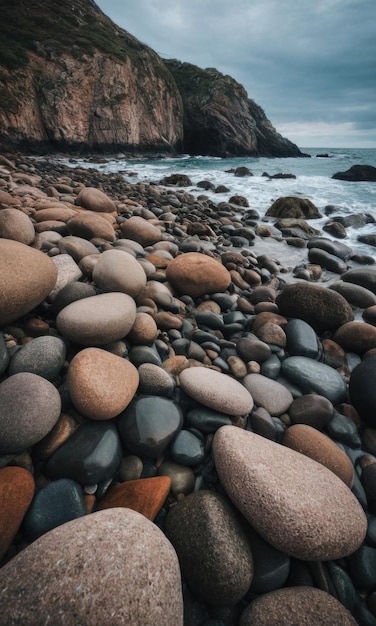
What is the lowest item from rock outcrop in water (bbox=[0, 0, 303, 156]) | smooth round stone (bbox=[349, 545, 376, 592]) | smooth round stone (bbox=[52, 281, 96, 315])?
smooth round stone (bbox=[349, 545, 376, 592])

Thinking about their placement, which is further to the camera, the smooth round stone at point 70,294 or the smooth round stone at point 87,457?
the smooth round stone at point 70,294

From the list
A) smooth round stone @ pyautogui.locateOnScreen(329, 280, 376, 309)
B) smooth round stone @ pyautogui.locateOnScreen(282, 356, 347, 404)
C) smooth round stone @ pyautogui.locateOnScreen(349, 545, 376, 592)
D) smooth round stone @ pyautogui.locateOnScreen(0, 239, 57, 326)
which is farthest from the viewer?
smooth round stone @ pyautogui.locateOnScreen(329, 280, 376, 309)

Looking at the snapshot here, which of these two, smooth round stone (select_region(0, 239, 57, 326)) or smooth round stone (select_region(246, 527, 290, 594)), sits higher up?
smooth round stone (select_region(0, 239, 57, 326))

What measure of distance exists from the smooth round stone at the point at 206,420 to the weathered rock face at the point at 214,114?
1823 inches

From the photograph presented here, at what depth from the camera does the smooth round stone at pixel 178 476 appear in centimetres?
145

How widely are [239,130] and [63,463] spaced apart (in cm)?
4950

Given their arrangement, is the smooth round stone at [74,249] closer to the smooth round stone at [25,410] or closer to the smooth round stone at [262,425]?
the smooth round stone at [25,410]

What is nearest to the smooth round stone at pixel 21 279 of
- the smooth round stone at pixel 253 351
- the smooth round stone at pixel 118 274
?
the smooth round stone at pixel 118 274

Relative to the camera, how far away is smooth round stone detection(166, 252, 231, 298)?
304 centimetres

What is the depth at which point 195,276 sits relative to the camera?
305 cm

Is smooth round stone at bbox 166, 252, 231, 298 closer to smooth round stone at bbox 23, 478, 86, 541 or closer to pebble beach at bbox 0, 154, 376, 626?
pebble beach at bbox 0, 154, 376, 626

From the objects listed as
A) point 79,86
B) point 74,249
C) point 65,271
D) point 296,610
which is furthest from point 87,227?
point 79,86

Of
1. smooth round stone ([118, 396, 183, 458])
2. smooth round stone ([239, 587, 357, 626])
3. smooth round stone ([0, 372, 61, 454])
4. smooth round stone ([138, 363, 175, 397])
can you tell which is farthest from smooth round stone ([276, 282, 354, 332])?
smooth round stone ([0, 372, 61, 454])

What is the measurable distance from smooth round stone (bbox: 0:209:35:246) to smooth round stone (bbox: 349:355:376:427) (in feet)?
10.2
